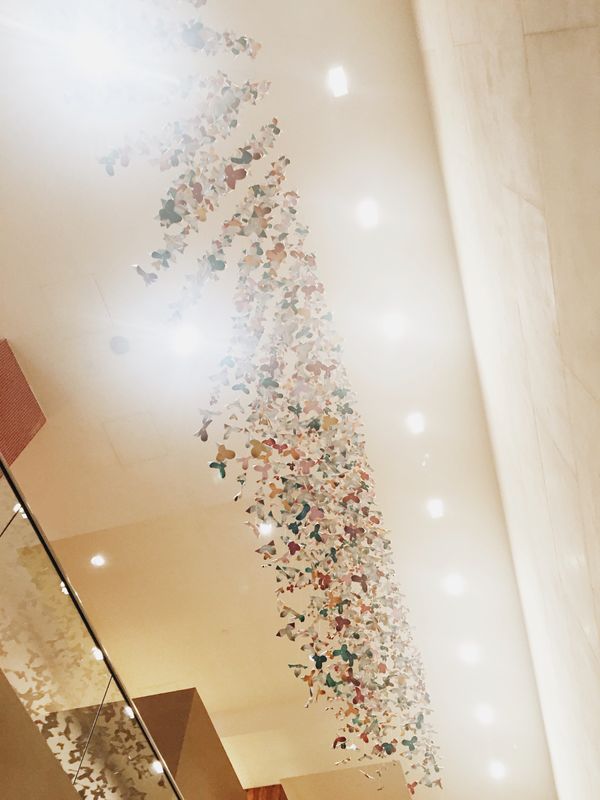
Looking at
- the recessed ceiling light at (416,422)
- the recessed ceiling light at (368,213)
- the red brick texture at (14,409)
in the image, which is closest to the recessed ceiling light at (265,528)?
the recessed ceiling light at (416,422)

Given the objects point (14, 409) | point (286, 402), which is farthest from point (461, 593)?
point (14, 409)

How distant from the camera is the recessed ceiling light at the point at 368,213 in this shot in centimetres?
389

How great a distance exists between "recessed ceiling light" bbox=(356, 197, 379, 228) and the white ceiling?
4 cm

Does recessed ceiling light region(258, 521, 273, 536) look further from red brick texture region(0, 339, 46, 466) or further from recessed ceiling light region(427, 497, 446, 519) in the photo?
red brick texture region(0, 339, 46, 466)

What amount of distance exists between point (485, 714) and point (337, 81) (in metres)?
4.88

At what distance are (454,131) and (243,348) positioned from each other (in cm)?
192

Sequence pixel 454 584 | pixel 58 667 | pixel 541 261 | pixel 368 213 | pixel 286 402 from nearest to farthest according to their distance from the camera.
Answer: pixel 541 261 < pixel 58 667 < pixel 368 213 < pixel 286 402 < pixel 454 584

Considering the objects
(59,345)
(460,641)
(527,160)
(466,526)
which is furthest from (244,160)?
(460,641)

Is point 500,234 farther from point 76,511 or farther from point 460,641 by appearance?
point 460,641

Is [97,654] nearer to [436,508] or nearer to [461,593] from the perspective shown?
[436,508]

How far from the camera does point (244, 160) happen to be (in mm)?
3758

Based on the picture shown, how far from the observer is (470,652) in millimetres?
5777

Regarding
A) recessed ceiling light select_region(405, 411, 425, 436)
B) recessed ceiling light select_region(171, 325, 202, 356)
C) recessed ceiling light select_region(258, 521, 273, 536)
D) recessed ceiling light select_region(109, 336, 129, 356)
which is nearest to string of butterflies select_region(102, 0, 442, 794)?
recessed ceiling light select_region(258, 521, 273, 536)

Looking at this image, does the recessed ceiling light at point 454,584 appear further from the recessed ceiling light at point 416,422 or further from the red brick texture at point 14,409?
the red brick texture at point 14,409
